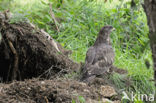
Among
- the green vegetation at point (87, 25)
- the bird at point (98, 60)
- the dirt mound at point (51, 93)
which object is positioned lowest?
the dirt mound at point (51, 93)

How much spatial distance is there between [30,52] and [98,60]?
1269mm

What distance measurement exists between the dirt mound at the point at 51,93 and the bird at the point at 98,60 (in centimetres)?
62

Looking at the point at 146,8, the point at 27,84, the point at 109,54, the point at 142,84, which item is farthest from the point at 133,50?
the point at 146,8

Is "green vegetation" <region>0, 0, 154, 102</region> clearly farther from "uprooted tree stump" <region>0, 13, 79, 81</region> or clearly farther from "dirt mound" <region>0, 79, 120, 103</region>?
"dirt mound" <region>0, 79, 120, 103</region>

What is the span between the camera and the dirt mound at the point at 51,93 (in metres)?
3.98

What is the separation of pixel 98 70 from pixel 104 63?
210mm

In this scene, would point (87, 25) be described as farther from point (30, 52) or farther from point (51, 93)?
point (51, 93)

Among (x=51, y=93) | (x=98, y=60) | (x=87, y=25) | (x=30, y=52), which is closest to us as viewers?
(x=51, y=93)

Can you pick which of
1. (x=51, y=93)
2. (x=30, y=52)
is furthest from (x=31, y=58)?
(x=51, y=93)

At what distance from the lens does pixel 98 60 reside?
18.3 feet

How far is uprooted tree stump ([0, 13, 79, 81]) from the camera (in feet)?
18.7

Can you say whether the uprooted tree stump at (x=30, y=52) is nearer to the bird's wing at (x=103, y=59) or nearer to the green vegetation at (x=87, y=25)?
the bird's wing at (x=103, y=59)

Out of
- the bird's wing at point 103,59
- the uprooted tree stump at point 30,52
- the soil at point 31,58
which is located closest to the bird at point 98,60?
the bird's wing at point 103,59

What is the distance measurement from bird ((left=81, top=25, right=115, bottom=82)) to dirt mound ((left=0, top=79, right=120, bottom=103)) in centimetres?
62
